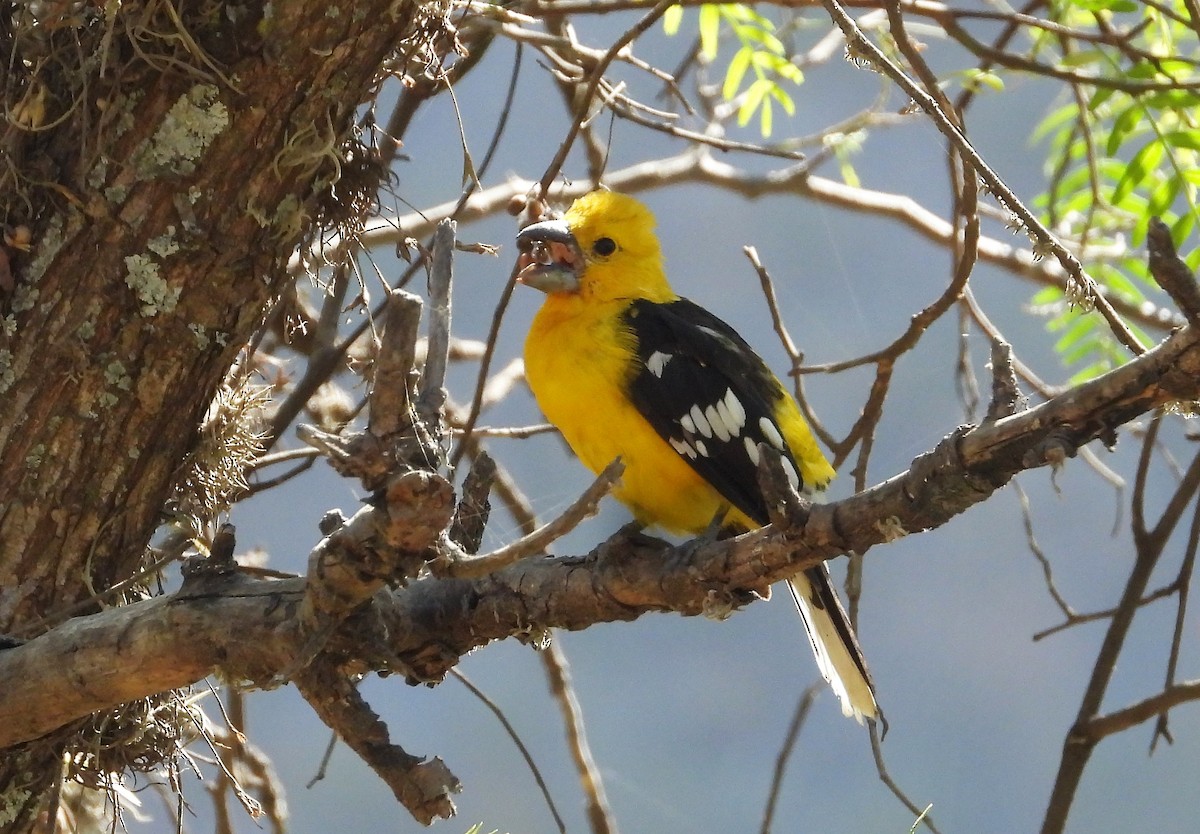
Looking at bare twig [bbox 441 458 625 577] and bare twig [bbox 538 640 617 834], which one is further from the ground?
bare twig [bbox 538 640 617 834]

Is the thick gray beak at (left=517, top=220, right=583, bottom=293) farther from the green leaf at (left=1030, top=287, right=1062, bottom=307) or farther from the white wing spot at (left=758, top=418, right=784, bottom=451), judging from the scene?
the green leaf at (left=1030, top=287, right=1062, bottom=307)

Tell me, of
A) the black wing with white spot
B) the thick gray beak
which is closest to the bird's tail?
the black wing with white spot

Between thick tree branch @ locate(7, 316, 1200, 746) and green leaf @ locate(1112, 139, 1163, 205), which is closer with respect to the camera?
thick tree branch @ locate(7, 316, 1200, 746)

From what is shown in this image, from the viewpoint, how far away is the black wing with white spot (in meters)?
2.22

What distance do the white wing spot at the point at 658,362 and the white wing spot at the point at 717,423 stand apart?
118 mm

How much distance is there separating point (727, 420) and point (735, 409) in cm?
5

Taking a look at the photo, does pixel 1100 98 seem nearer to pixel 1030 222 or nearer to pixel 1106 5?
pixel 1106 5

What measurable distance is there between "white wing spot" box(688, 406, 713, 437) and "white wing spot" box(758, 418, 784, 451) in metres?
0.12

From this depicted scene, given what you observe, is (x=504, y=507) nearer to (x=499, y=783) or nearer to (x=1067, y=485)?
(x=499, y=783)

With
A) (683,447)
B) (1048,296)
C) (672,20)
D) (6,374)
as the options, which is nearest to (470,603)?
(683,447)

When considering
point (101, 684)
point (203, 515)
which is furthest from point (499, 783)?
point (101, 684)

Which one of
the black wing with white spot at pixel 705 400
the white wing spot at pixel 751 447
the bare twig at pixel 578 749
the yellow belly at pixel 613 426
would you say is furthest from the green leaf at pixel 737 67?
the bare twig at pixel 578 749

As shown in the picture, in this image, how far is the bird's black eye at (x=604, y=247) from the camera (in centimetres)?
269

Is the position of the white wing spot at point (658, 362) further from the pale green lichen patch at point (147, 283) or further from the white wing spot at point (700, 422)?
the pale green lichen patch at point (147, 283)
